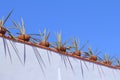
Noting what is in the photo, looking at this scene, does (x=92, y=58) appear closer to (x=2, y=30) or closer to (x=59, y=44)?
(x=59, y=44)

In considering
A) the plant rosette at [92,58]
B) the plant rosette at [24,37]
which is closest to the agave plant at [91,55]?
the plant rosette at [92,58]

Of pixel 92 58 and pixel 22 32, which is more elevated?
pixel 22 32

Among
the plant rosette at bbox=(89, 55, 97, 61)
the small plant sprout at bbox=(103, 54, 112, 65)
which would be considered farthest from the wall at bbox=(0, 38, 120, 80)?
the small plant sprout at bbox=(103, 54, 112, 65)

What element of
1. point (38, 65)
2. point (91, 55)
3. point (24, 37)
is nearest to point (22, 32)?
point (24, 37)

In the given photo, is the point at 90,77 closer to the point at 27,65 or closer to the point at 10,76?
the point at 27,65

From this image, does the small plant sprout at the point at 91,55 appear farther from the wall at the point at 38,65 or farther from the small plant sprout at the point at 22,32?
the small plant sprout at the point at 22,32

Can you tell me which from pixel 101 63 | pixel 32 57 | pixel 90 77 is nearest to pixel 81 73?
pixel 90 77

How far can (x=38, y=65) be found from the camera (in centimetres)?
479

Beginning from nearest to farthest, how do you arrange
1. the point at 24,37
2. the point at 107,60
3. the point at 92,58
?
the point at 24,37 < the point at 92,58 < the point at 107,60

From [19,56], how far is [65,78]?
1123 millimetres

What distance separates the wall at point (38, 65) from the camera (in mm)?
4309

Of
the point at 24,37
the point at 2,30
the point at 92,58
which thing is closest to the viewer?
the point at 2,30

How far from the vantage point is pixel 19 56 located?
4504mm

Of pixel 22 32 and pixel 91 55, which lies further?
pixel 91 55
